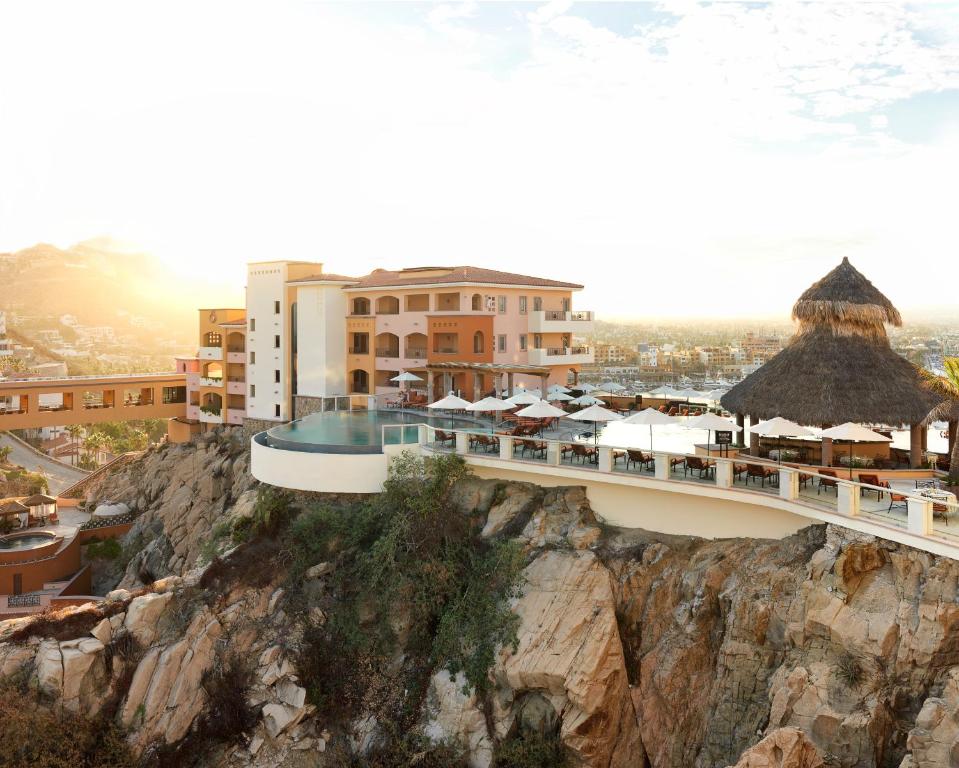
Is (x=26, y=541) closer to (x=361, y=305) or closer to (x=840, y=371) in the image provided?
(x=361, y=305)

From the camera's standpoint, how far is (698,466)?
746 inches

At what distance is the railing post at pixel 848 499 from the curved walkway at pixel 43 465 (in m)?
80.1

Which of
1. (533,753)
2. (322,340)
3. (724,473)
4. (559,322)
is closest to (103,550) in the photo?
(322,340)

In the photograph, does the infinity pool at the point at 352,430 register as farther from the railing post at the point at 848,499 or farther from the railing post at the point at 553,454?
the railing post at the point at 848,499

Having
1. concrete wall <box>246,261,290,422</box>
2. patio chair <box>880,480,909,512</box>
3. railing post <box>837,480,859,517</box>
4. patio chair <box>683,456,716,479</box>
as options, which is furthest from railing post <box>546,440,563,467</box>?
concrete wall <box>246,261,290,422</box>

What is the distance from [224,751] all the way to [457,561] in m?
7.95

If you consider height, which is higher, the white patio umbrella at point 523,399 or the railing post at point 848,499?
the white patio umbrella at point 523,399

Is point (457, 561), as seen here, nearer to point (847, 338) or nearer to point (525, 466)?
point (525, 466)

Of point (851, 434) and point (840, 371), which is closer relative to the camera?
point (851, 434)

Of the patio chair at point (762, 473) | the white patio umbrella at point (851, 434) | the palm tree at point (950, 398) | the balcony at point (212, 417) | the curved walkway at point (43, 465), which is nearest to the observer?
the white patio umbrella at point (851, 434)

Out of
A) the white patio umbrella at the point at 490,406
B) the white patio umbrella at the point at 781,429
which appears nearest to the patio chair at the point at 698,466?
the white patio umbrella at the point at 781,429

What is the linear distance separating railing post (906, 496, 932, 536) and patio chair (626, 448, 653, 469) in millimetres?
6613

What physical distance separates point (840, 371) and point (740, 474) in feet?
14.0

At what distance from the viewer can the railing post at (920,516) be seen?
14.0 metres
